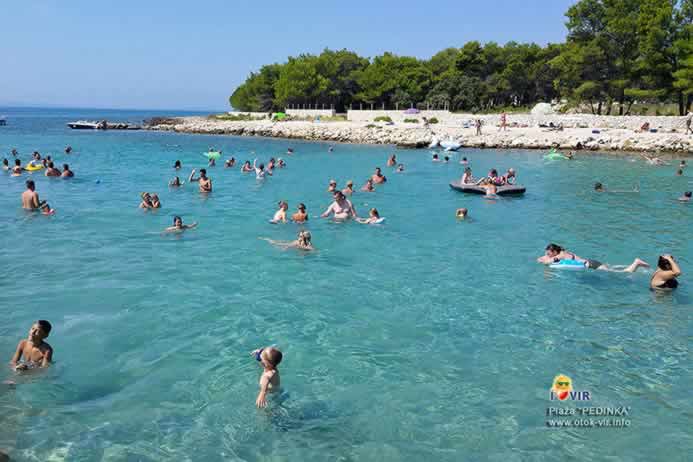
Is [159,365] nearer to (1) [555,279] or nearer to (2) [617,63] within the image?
(1) [555,279]

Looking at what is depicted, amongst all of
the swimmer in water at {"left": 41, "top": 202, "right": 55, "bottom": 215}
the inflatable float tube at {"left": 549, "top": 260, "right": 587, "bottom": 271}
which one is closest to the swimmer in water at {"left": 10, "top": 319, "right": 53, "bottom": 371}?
the inflatable float tube at {"left": 549, "top": 260, "right": 587, "bottom": 271}

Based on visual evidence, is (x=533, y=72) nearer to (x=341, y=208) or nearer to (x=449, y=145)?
(x=449, y=145)

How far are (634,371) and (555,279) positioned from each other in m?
4.23

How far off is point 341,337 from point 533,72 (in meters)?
78.0

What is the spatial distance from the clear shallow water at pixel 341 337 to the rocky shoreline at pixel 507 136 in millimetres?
27353

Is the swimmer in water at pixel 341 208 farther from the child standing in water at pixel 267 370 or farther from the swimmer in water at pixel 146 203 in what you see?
the child standing in water at pixel 267 370

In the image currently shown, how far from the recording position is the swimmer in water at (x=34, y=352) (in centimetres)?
706

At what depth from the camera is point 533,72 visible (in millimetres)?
76812

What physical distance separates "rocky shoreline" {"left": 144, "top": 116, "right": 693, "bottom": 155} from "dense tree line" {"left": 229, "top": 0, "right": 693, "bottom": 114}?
7.07 meters

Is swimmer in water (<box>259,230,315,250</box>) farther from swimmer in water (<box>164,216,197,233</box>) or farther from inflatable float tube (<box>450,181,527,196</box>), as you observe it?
inflatable float tube (<box>450,181,527,196</box>)

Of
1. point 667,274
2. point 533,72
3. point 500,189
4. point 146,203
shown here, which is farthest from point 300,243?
point 533,72

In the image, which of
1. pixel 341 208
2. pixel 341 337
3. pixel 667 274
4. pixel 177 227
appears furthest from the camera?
pixel 341 208

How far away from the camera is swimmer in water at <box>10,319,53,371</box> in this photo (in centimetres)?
706

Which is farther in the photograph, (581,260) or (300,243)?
(300,243)
